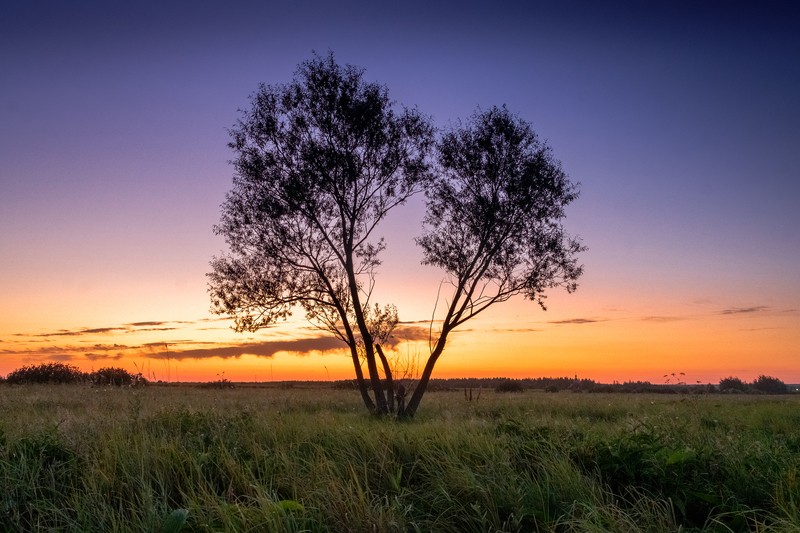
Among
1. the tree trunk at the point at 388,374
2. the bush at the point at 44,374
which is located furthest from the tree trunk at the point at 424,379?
the bush at the point at 44,374

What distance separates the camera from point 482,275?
24.9 metres

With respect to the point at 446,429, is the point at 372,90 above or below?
above

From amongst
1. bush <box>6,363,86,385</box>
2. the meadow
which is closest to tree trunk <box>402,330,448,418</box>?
the meadow

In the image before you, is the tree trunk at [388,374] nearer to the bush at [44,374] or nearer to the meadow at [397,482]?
the meadow at [397,482]

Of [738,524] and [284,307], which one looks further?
[284,307]

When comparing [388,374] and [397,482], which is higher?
[388,374]

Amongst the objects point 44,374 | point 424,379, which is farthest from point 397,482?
point 44,374

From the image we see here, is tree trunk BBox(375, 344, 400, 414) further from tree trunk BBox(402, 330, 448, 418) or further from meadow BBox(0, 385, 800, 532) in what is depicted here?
meadow BBox(0, 385, 800, 532)

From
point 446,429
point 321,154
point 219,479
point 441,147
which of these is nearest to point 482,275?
point 441,147

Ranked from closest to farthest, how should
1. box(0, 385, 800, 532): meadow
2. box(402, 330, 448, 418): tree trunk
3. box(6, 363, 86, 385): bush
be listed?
box(0, 385, 800, 532): meadow
box(402, 330, 448, 418): tree trunk
box(6, 363, 86, 385): bush

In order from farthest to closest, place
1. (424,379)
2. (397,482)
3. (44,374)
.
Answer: (44,374) < (424,379) < (397,482)

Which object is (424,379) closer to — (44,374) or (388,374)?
(388,374)

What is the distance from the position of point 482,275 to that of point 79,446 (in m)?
18.1

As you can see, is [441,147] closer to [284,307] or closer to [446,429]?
[284,307]
